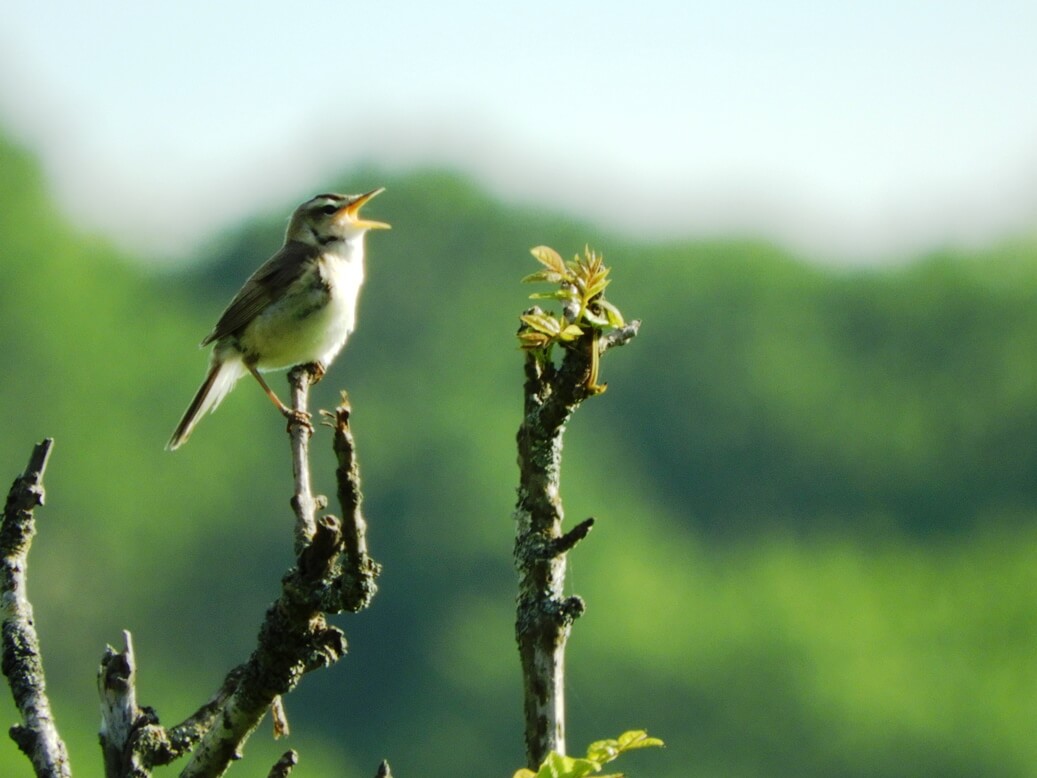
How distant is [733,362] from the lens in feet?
233

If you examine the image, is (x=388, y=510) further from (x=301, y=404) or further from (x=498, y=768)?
(x=301, y=404)

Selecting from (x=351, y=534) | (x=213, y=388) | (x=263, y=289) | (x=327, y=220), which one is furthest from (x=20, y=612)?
(x=327, y=220)

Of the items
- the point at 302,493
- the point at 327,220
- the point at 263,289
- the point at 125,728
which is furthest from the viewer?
the point at 327,220

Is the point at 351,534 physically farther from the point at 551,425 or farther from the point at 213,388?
the point at 213,388

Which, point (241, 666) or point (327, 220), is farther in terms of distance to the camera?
point (327, 220)

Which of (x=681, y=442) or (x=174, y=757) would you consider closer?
(x=174, y=757)

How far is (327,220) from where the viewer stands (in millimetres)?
8367

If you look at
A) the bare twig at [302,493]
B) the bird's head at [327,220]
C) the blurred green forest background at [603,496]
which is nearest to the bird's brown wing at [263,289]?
the bird's head at [327,220]

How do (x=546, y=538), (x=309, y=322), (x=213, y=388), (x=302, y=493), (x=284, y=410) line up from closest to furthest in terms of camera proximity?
1. (x=546, y=538)
2. (x=302, y=493)
3. (x=284, y=410)
4. (x=309, y=322)
5. (x=213, y=388)

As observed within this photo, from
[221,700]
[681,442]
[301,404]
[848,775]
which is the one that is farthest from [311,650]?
[681,442]

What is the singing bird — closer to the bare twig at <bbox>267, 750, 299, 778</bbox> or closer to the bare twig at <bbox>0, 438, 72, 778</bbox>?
the bare twig at <bbox>0, 438, 72, 778</bbox>

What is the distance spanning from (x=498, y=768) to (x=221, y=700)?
152 feet

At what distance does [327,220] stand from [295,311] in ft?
3.23

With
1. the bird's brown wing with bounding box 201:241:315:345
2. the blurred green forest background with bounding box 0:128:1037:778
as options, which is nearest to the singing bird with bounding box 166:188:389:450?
the bird's brown wing with bounding box 201:241:315:345
